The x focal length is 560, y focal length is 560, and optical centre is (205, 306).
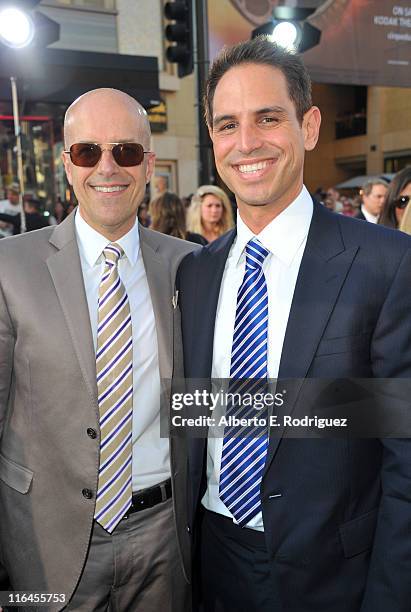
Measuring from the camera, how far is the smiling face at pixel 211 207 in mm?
5730

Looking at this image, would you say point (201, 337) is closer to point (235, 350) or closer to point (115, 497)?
point (235, 350)

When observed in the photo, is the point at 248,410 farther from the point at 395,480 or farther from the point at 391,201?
the point at 391,201

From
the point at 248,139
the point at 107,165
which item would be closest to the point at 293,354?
the point at 248,139

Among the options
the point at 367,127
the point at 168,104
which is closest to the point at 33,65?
the point at 168,104

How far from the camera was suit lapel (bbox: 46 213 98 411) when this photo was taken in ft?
6.26

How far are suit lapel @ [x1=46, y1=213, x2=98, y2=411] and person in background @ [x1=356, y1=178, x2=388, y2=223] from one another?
5041mm

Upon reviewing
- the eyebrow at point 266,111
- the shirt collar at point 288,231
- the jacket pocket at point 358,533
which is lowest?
the jacket pocket at point 358,533

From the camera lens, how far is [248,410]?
173cm

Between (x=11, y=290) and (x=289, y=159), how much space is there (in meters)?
1.04

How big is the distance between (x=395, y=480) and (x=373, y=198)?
543cm

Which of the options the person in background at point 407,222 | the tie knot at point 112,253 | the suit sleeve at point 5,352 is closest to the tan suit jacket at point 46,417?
the suit sleeve at point 5,352

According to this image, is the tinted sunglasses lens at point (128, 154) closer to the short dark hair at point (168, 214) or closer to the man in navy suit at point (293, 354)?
the man in navy suit at point (293, 354)

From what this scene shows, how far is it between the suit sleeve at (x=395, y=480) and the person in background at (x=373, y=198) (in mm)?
5180

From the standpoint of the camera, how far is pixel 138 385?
203 cm
